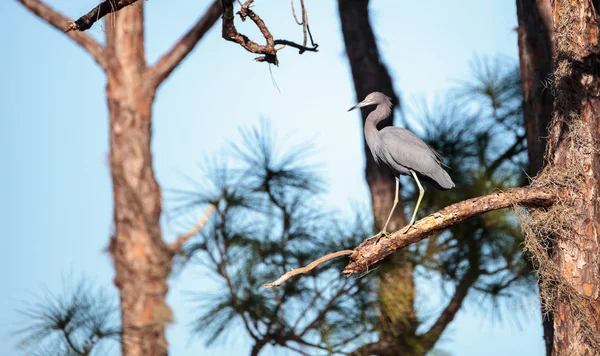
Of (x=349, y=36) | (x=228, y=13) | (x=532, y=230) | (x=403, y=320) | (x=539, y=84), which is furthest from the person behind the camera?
(x=349, y=36)

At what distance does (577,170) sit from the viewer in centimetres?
245

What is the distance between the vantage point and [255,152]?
11.5 ft

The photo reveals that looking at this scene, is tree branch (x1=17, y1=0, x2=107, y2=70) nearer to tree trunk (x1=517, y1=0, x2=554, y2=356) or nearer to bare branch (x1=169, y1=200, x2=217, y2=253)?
bare branch (x1=169, y1=200, x2=217, y2=253)

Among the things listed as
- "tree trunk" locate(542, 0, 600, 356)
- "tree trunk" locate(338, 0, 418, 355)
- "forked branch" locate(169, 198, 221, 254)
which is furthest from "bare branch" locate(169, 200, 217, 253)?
"tree trunk" locate(542, 0, 600, 356)

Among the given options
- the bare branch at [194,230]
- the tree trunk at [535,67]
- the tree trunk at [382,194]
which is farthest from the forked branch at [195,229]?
the tree trunk at [535,67]

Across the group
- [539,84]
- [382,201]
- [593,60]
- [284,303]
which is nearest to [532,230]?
[593,60]

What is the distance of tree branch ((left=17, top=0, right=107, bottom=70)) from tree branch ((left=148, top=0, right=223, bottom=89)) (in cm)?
30

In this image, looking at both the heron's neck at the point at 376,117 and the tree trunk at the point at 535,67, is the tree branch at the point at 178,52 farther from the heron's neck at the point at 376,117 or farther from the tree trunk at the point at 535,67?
the heron's neck at the point at 376,117

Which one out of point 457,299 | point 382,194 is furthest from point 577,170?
point 382,194

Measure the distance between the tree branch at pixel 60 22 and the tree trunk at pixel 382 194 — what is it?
4.57ft

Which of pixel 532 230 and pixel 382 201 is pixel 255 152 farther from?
pixel 532 230

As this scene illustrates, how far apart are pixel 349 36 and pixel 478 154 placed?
37.4 inches

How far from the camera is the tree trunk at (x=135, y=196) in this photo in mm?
4254

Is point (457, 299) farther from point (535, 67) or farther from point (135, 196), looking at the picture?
point (135, 196)
